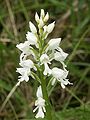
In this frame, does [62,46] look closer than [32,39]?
No

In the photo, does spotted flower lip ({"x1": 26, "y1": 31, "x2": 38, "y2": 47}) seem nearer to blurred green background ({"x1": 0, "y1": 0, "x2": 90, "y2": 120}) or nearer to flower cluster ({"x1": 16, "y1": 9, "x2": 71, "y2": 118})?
flower cluster ({"x1": 16, "y1": 9, "x2": 71, "y2": 118})

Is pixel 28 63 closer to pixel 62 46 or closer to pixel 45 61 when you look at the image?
pixel 45 61

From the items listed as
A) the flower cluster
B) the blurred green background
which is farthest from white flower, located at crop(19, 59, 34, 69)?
the blurred green background

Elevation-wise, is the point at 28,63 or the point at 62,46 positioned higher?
the point at 62,46

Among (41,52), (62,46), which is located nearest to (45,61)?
(41,52)

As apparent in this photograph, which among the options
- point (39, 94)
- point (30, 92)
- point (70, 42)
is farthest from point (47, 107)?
point (70, 42)

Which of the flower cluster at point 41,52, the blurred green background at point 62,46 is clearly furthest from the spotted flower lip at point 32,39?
the blurred green background at point 62,46

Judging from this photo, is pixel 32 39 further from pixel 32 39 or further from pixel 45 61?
pixel 45 61

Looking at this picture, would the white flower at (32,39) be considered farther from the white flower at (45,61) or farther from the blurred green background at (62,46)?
the blurred green background at (62,46)

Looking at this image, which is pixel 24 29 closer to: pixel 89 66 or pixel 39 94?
pixel 89 66
